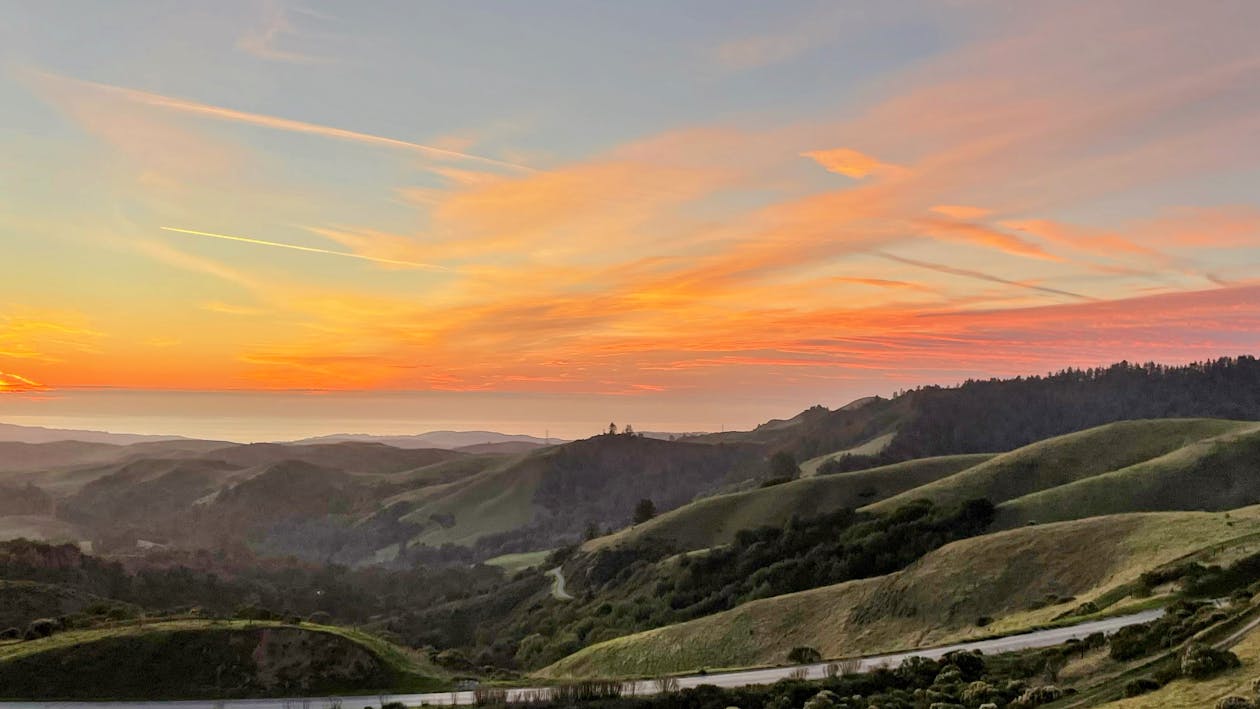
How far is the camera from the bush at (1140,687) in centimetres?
2417

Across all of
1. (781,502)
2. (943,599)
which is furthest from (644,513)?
(943,599)

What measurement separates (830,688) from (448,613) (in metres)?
113

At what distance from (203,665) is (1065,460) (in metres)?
109

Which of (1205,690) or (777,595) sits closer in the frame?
(1205,690)

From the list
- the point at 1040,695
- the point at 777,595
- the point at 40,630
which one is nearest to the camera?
the point at 1040,695

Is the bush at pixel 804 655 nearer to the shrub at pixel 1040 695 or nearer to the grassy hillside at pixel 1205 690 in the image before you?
the shrub at pixel 1040 695

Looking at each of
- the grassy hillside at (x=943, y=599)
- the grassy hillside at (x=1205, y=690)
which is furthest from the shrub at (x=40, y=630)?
the grassy hillside at (x=1205, y=690)

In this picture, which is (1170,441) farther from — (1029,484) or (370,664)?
(370,664)

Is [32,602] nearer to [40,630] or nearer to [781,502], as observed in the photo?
[40,630]

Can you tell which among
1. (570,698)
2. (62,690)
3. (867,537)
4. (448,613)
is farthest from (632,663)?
(448,613)

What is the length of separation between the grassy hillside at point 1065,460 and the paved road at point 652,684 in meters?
63.1

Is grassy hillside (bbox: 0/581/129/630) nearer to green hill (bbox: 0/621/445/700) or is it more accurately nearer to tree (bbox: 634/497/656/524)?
green hill (bbox: 0/621/445/700)

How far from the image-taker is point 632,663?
56719 mm

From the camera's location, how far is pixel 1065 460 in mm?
110062
